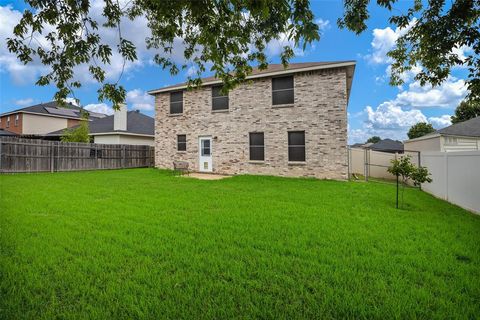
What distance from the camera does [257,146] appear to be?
48.5ft

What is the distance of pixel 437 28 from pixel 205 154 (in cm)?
1322

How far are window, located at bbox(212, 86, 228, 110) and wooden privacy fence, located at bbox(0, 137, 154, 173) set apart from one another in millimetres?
9259

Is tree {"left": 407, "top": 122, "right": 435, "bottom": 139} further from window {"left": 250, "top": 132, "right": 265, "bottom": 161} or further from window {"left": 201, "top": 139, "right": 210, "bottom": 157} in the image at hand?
window {"left": 201, "top": 139, "right": 210, "bottom": 157}

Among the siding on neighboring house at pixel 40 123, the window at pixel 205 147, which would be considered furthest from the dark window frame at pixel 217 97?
the siding on neighboring house at pixel 40 123

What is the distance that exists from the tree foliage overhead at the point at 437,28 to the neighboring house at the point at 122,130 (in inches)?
792

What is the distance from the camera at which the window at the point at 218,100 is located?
15703 millimetres

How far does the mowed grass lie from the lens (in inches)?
95.0

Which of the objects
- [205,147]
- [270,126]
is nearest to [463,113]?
[270,126]

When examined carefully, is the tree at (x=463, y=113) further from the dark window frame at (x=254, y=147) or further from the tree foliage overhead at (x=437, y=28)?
the tree foliage overhead at (x=437, y=28)

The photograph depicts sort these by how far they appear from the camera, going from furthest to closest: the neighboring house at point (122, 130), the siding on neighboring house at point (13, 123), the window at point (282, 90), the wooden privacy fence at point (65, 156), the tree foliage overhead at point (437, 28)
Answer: the siding on neighboring house at point (13, 123), the neighboring house at point (122, 130), the wooden privacy fence at point (65, 156), the window at point (282, 90), the tree foliage overhead at point (437, 28)

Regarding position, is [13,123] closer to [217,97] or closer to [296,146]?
[217,97]

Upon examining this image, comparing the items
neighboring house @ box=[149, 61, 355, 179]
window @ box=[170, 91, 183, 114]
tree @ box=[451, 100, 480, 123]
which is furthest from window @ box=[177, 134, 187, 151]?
tree @ box=[451, 100, 480, 123]

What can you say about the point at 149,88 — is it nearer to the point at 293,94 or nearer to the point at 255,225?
the point at 293,94

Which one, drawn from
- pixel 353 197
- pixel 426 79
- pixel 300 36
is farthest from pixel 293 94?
pixel 300 36
